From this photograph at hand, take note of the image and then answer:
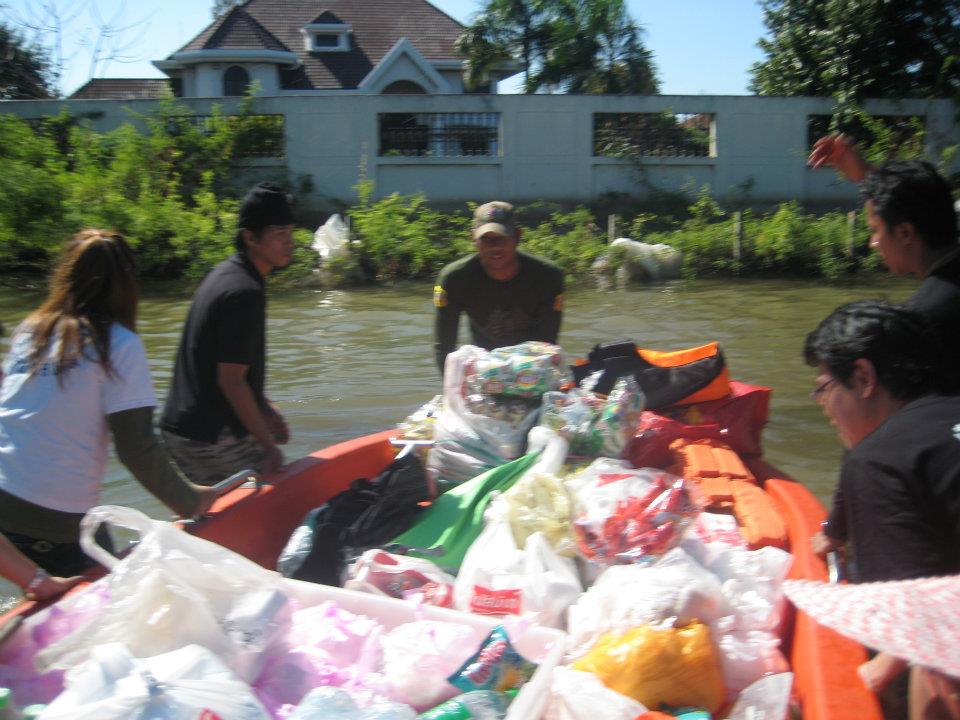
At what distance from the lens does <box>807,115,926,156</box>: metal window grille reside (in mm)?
20516

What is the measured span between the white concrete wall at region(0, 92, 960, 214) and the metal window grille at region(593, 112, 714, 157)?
22 cm

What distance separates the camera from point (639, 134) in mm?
21594

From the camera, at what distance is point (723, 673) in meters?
2.44

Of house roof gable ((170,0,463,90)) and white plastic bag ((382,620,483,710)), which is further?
house roof gable ((170,0,463,90))

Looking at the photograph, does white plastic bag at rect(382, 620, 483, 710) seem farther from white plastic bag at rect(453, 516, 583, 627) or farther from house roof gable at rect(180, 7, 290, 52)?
house roof gable at rect(180, 7, 290, 52)

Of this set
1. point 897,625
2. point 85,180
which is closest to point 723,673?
point 897,625

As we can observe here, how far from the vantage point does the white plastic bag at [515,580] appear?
2.67 metres

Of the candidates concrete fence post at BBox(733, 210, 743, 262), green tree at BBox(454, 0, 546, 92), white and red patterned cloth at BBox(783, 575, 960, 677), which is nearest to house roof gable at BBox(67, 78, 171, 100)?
green tree at BBox(454, 0, 546, 92)

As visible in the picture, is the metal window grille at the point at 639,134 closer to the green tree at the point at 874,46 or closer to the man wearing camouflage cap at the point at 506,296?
the green tree at the point at 874,46

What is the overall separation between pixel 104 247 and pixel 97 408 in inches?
18.2

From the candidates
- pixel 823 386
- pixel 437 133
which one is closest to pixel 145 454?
pixel 823 386

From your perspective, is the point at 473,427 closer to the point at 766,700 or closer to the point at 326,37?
the point at 766,700

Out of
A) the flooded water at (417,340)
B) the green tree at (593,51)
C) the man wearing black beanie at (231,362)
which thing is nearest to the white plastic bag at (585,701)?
the man wearing black beanie at (231,362)

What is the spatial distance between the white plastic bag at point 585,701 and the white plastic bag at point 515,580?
0.44 meters
